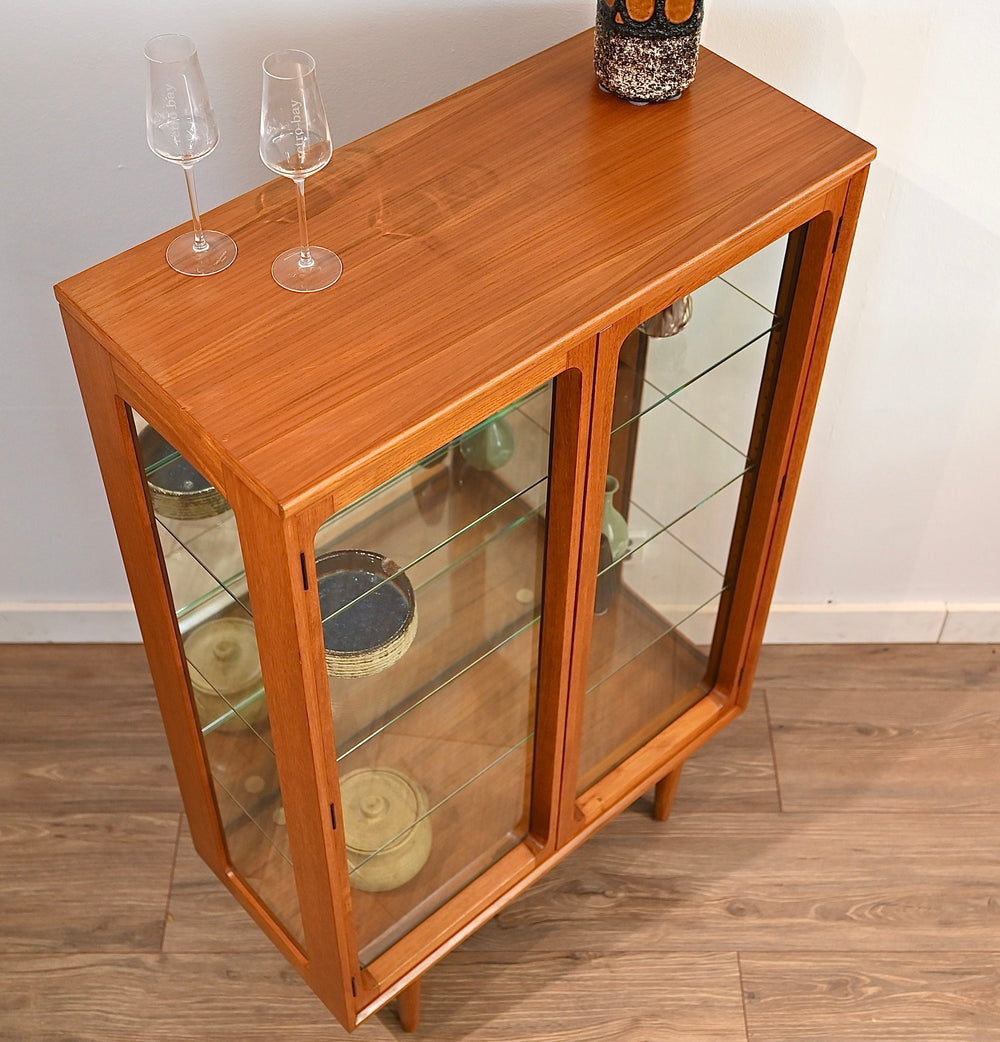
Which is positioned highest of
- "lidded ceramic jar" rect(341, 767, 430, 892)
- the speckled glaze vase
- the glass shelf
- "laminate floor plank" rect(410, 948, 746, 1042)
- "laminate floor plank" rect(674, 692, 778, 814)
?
the speckled glaze vase

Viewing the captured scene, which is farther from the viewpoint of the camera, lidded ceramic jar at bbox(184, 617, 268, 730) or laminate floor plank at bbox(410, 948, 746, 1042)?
laminate floor plank at bbox(410, 948, 746, 1042)

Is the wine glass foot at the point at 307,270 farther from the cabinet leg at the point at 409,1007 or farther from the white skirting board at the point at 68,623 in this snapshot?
the white skirting board at the point at 68,623

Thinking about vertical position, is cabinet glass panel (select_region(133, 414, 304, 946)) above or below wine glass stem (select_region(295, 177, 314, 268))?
below

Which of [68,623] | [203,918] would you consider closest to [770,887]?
[203,918]

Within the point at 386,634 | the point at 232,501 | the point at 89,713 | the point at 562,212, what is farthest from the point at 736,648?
the point at 89,713

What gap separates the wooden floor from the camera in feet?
6.47

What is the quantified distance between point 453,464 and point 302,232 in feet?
1.02

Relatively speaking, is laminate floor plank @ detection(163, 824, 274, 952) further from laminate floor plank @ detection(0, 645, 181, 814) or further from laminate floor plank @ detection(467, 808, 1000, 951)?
laminate floor plank @ detection(467, 808, 1000, 951)

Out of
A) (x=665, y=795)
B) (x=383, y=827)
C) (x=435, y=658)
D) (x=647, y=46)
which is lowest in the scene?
(x=665, y=795)

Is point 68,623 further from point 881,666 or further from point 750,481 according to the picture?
point 881,666

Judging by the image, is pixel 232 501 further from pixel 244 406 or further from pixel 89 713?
pixel 89 713

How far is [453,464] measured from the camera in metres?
1.38

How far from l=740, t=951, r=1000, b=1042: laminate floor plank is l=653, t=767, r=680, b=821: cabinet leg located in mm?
260

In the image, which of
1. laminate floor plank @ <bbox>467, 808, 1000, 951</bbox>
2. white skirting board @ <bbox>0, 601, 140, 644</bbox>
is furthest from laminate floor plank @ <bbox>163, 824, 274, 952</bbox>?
white skirting board @ <bbox>0, 601, 140, 644</bbox>
